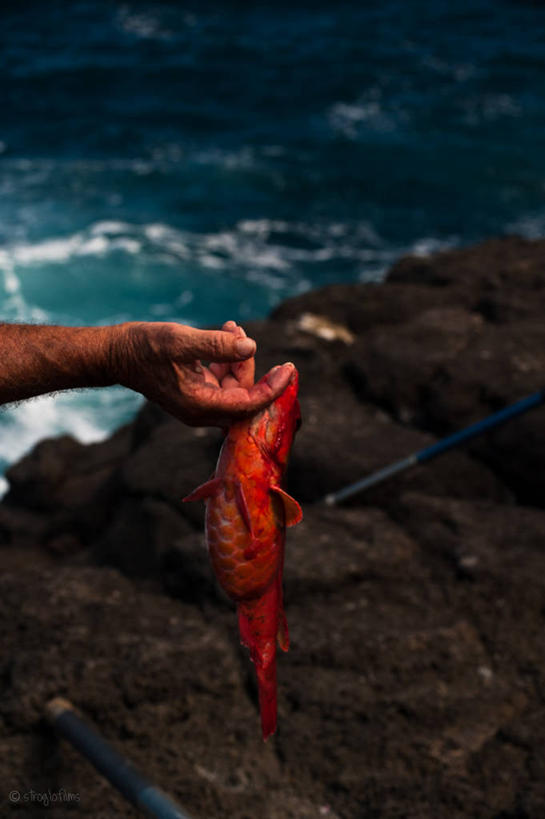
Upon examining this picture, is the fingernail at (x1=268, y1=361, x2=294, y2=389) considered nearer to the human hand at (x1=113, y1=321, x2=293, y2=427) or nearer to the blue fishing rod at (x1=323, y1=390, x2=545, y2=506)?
the human hand at (x1=113, y1=321, x2=293, y2=427)

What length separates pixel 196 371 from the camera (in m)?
2.39

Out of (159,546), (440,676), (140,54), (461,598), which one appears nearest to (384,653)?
(440,676)

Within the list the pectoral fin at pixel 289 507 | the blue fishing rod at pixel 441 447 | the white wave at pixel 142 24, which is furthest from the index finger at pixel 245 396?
the white wave at pixel 142 24

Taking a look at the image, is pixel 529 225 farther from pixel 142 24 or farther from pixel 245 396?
pixel 142 24

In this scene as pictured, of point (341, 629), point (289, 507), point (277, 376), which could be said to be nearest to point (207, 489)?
point (289, 507)

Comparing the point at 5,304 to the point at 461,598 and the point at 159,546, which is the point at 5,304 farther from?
the point at 461,598

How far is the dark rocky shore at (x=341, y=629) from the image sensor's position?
11.7 feet

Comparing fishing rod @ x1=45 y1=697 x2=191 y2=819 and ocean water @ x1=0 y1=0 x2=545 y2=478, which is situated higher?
fishing rod @ x1=45 y1=697 x2=191 y2=819

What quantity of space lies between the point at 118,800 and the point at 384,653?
53.4 inches

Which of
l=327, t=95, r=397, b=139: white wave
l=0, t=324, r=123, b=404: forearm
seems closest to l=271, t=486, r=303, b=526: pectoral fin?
l=0, t=324, r=123, b=404: forearm

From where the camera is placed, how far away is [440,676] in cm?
400

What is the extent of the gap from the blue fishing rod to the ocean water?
8882mm

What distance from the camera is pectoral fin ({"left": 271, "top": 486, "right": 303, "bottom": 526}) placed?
2.41 metres

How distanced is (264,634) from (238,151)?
1975 cm
